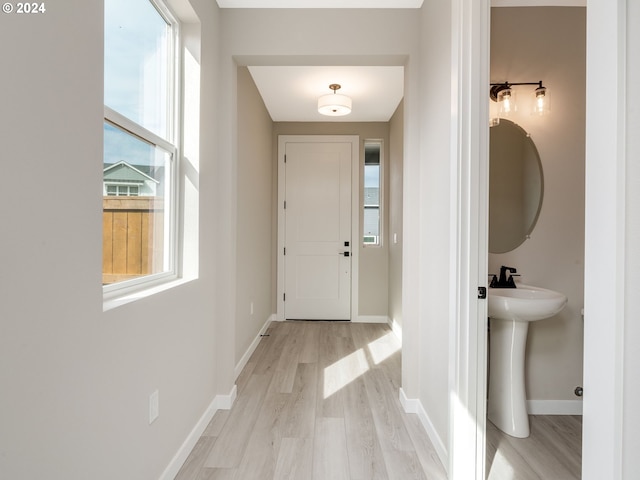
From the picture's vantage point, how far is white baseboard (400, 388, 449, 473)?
1.80 meters

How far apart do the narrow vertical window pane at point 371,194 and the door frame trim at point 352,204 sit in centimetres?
12

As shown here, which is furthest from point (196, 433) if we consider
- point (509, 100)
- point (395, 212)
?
point (395, 212)

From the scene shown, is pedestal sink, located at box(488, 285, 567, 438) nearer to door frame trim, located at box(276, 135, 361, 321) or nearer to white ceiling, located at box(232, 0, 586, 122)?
white ceiling, located at box(232, 0, 586, 122)

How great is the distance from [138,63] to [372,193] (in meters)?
3.53

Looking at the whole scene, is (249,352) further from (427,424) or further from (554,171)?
(554,171)

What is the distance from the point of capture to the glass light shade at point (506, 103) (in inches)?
90.7

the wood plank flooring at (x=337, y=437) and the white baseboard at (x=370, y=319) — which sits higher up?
the white baseboard at (x=370, y=319)

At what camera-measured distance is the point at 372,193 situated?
15.6ft

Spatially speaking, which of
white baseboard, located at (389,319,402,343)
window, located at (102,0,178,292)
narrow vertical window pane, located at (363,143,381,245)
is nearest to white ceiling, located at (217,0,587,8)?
window, located at (102,0,178,292)

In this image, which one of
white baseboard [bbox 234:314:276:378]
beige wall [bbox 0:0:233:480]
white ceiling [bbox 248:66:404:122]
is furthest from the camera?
white ceiling [bbox 248:66:404:122]

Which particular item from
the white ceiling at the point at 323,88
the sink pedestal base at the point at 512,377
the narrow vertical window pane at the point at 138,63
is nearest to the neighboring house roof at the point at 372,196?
the white ceiling at the point at 323,88

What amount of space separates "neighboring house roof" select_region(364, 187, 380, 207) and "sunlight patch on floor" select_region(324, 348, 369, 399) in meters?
2.04

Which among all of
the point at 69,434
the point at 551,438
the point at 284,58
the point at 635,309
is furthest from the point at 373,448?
the point at 284,58

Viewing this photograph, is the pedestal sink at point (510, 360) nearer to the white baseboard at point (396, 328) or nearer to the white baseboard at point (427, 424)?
the white baseboard at point (427, 424)
